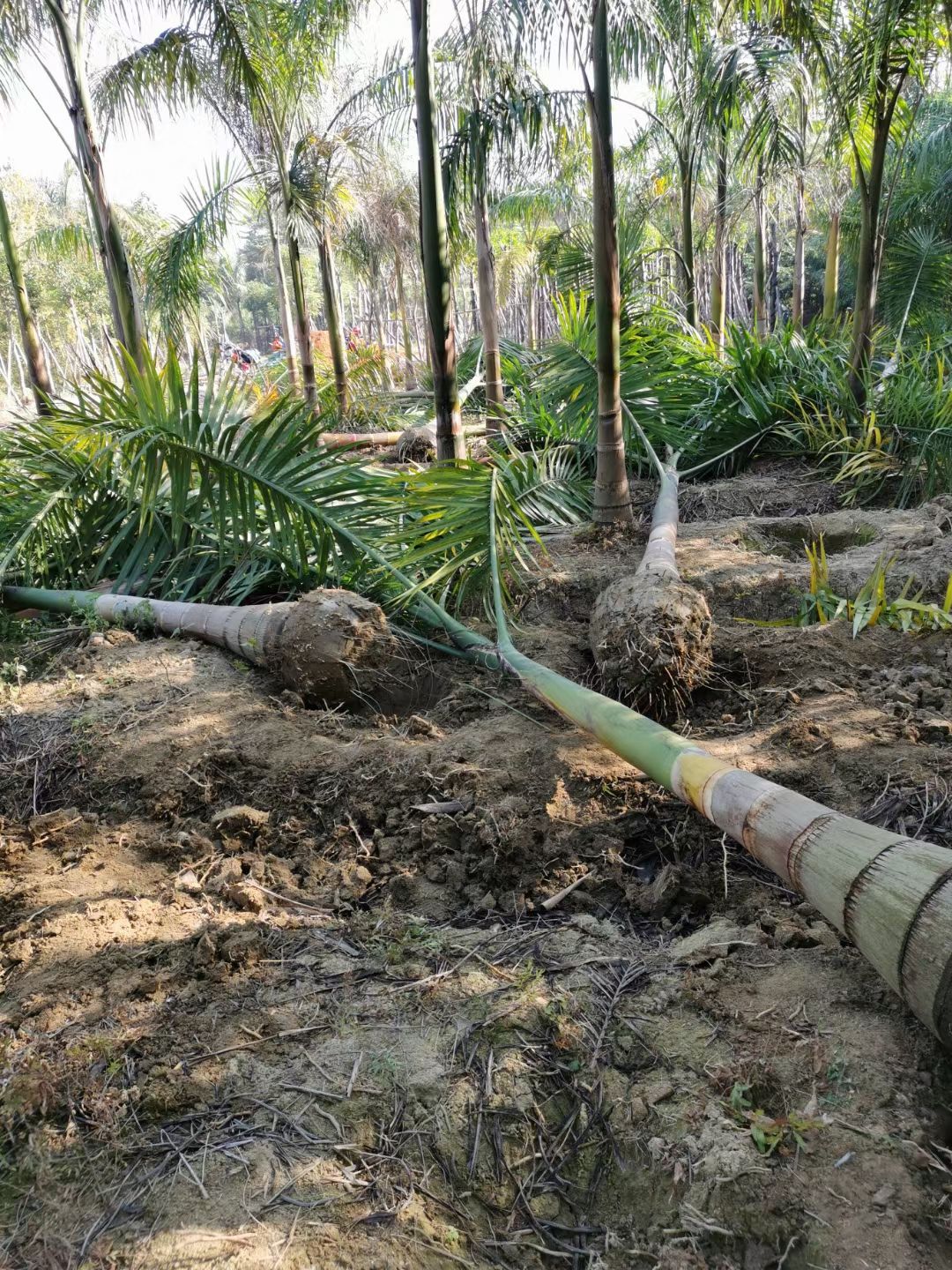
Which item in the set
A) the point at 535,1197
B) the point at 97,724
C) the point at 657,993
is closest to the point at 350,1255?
the point at 535,1197

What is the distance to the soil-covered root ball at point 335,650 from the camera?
348cm

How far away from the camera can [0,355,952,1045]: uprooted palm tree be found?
3.50 meters

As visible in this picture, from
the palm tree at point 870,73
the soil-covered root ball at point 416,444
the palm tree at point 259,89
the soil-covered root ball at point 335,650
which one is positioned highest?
the palm tree at point 259,89

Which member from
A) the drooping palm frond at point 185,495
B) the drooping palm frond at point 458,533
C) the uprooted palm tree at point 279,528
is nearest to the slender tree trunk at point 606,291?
the uprooted palm tree at point 279,528

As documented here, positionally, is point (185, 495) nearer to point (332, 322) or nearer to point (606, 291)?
point (606, 291)

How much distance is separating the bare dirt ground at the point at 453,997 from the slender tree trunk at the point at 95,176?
5.98 metres

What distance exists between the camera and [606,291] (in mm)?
4930

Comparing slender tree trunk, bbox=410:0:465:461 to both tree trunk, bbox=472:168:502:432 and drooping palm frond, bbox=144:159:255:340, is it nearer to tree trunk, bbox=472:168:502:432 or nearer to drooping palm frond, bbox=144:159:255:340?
tree trunk, bbox=472:168:502:432

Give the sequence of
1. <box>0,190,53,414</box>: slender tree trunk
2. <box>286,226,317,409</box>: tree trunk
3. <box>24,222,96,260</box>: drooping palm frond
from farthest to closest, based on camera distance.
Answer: <box>24,222,96,260</box>: drooping palm frond → <box>286,226,317,409</box>: tree trunk → <box>0,190,53,414</box>: slender tree trunk

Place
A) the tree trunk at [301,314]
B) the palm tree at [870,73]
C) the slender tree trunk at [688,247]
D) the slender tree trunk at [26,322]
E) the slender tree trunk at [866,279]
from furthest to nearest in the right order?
the tree trunk at [301,314] → the slender tree trunk at [26,322] → the slender tree trunk at [688,247] → the slender tree trunk at [866,279] → the palm tree at [870,73]

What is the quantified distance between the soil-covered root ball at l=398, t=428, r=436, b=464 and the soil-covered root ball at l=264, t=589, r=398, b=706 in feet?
19.5

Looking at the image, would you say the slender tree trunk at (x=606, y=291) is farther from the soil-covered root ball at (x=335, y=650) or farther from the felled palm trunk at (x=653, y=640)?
the soil-covered root ball at (x=335, y=650)

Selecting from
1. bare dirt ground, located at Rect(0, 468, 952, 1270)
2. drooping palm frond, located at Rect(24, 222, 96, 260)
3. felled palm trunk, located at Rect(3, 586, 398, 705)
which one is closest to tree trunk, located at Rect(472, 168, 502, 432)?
felled palm trunk, located at Rect(3, 586, 398, 705)

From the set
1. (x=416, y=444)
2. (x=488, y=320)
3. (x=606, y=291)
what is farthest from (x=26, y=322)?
(x=606, y=291)
